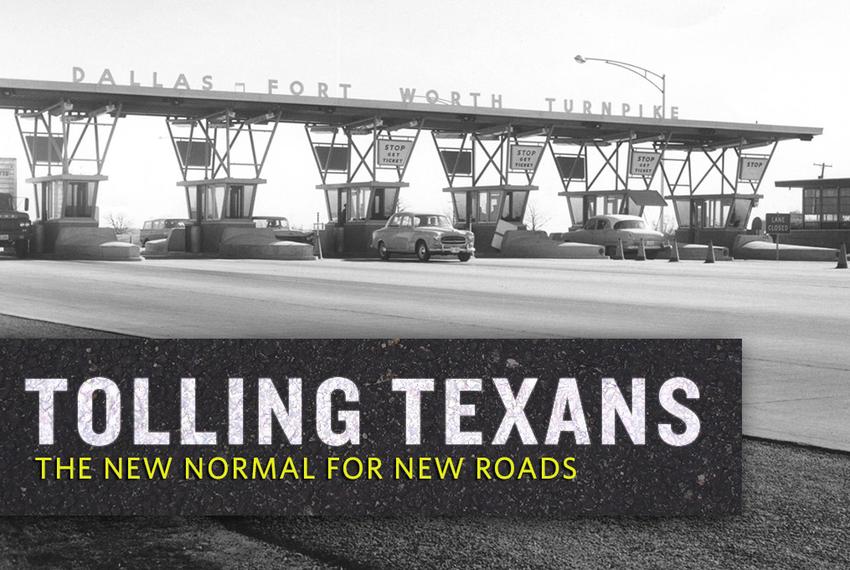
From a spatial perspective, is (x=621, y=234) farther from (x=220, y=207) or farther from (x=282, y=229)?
(x=220, y=207)

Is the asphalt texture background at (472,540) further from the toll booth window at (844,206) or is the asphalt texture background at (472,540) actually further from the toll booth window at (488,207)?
the toll booth window at (844,206)

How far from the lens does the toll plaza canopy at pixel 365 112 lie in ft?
138

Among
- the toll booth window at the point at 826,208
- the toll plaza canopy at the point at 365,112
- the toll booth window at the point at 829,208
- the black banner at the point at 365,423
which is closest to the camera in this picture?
the black banner at the point at 365,423

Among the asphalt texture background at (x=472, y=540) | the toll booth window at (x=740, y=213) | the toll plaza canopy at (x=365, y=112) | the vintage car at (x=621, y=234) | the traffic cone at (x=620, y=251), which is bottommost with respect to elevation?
the asphalt texture background at (x=472, y=540)

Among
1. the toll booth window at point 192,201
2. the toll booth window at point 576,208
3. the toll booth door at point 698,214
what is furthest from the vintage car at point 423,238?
the toll booth door at point 698,214

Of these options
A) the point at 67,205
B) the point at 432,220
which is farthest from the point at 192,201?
the point at 432,220

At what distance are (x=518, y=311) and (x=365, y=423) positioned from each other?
11868 mm

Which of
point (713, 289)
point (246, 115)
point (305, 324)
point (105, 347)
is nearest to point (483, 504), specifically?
point (105, 347)

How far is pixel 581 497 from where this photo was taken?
4656 mm

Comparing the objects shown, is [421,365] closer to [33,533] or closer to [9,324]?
[33,533]

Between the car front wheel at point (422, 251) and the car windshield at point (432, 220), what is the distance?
96 centimetres

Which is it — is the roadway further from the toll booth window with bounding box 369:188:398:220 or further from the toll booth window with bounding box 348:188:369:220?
the toll booth window with bounding box 348:188:369:220

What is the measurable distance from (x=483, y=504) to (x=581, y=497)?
0.39m

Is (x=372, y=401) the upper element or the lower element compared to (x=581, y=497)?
upper
